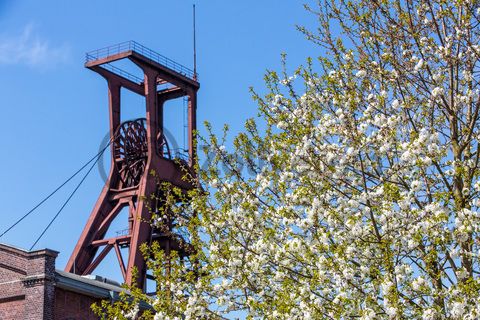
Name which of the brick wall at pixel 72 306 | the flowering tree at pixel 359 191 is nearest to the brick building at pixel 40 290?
the brick wall at pixel 72 306

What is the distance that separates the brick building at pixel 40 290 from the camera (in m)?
26.3

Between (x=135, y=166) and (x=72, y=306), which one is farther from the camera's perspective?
(x=135, y=166)

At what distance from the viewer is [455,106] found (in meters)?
13.1

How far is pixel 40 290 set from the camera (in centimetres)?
2623

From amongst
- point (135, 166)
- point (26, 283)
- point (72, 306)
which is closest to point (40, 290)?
point (26, 283)

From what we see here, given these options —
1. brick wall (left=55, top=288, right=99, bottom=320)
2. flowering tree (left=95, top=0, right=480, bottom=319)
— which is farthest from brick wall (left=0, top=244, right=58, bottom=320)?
flowering tree (left=95, top=0, right=480, bottom=319)

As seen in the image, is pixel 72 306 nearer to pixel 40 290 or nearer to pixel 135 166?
pixel 40 290

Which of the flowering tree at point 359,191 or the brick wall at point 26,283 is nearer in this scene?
the flowering tree at point 359,191

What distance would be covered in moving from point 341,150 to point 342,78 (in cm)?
138

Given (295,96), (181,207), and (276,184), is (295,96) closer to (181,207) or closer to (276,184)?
(276,184)

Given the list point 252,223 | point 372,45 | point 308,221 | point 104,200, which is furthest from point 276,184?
point 104,200

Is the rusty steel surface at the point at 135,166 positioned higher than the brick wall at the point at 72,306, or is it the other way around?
the rusty steel surface at the point at 135,166

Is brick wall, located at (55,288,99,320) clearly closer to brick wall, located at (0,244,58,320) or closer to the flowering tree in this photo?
brick wall, located at (0,244,58,320)

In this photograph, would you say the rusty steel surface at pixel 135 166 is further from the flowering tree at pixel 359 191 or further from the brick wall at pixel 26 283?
the flowering tree at pixel 359 191
